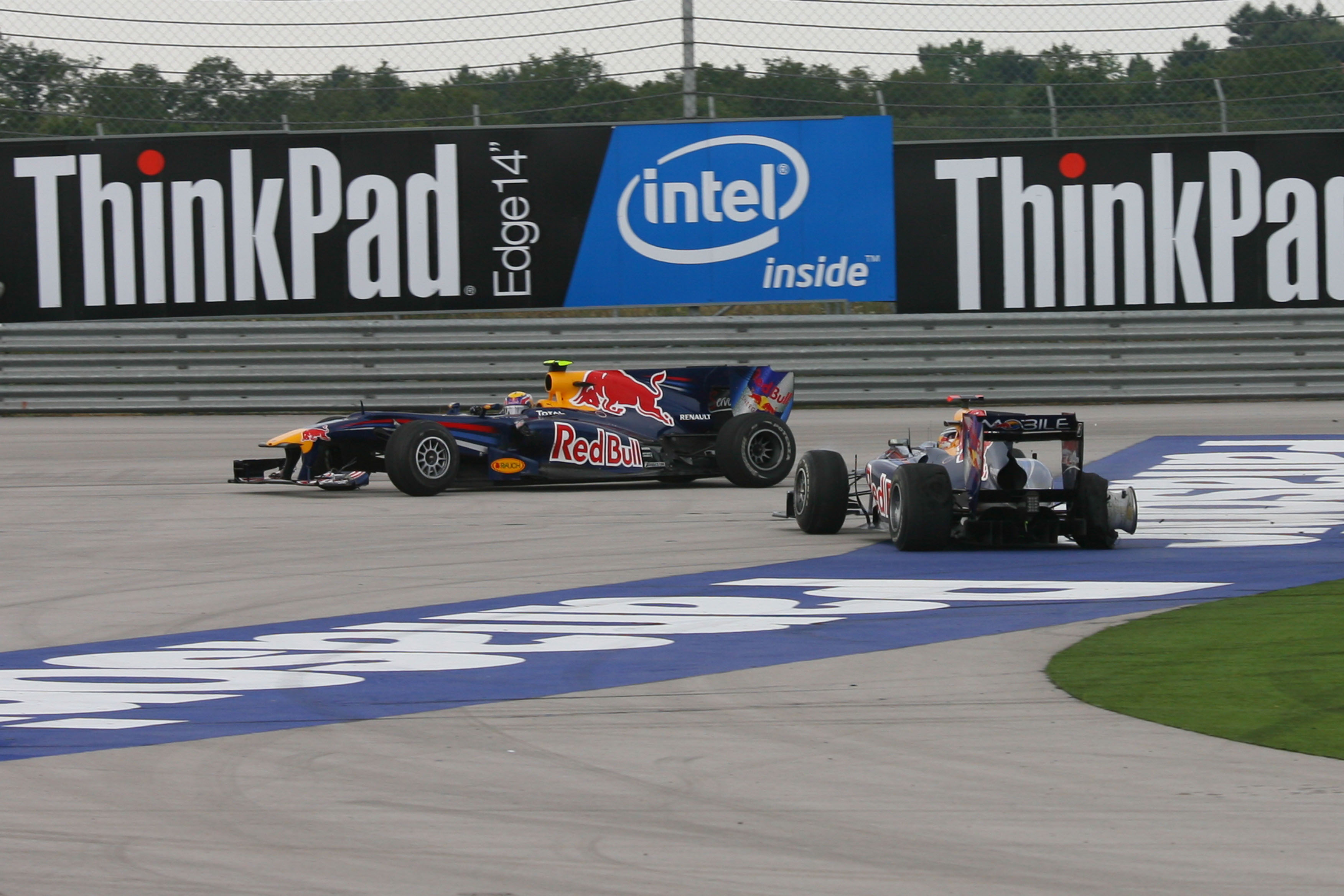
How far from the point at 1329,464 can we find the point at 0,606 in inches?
429

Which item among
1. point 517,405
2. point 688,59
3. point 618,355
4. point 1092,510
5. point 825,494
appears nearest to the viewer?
point 1092,510

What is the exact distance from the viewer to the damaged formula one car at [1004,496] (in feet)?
32.1

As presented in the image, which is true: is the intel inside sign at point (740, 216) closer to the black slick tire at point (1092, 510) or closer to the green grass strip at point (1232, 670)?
the black slick tire at point (1092, 510)

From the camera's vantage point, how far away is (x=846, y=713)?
574 centimetres

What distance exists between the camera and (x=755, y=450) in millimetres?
13750

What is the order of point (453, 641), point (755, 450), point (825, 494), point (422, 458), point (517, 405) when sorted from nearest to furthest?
1. point (453, 641)
2. point (825, 494)
3. point (422, 458)
4. point (517, 405)
5. point (755, 450)

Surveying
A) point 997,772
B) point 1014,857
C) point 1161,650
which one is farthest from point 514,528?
point 1014,857

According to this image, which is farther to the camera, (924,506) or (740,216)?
(740,216)

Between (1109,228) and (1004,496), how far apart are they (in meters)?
11.0

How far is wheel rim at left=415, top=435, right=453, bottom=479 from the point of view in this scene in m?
13.0

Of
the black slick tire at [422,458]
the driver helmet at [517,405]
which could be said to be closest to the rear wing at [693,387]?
the driver helmet at [517,405]

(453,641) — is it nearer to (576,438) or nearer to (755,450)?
(576,438)

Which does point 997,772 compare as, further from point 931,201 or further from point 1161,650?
point 931,201

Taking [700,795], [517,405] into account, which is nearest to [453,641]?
[700,795]
